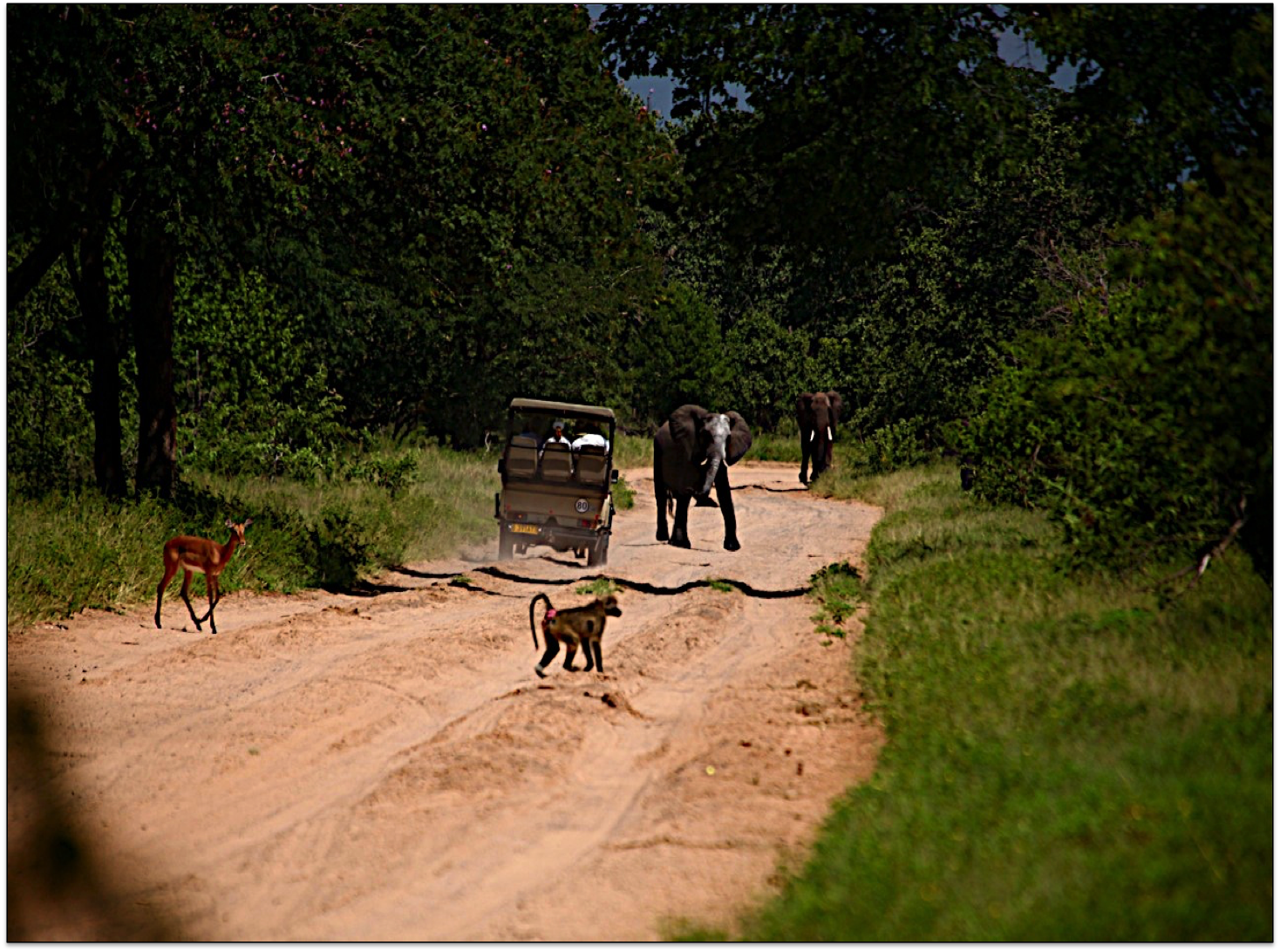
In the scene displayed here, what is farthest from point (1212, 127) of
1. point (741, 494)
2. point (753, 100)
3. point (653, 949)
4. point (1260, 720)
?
point (741, 494)

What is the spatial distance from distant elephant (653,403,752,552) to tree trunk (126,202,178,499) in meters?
6.74

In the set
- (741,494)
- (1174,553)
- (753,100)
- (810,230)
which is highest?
(753,100)

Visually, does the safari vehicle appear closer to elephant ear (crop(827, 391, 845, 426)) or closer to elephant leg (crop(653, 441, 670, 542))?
elephant leg (crop(653, 441, 670, 542))

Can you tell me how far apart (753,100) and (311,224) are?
811 cm

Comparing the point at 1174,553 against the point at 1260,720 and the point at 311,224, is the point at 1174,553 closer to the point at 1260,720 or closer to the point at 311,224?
the point at 1260,720

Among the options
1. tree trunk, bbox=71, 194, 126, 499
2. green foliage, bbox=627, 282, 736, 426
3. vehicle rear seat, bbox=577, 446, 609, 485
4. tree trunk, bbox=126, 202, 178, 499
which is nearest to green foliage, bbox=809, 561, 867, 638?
vehicle rear seat, bbox=577, 446, 609, 485

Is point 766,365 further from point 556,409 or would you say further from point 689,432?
point 556,409

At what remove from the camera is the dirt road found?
5.21 m

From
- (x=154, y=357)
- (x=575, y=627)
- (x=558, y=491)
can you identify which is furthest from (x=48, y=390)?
(x=575, y=627)

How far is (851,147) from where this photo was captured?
36.8 ft

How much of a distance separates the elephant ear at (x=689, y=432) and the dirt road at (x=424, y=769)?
5991 mm

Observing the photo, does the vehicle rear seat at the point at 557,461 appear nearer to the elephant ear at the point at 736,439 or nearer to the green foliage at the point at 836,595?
the elephant ear at the point at 736,439

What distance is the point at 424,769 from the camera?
6.78 meters

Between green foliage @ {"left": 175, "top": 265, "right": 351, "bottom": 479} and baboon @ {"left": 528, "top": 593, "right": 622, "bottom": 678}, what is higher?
green foliage @ {"left": 175, "top": 265, "right": 351, "bottom": 479}
